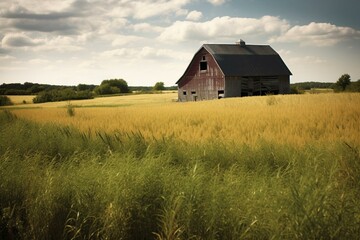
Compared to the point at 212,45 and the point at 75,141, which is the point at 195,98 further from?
the point at 75,141

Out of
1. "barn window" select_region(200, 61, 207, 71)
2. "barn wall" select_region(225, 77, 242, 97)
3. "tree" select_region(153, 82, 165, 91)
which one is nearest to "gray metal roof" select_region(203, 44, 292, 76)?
"barn wall" select_region(225, 77, 242, 97)

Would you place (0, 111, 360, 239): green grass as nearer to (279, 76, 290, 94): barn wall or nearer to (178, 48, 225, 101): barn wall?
(178, 48, 225, 101): barn wall

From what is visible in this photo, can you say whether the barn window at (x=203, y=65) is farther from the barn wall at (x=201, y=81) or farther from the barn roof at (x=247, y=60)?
the barn roof at (x=247, y=60)

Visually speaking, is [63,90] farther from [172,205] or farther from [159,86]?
[172,205]

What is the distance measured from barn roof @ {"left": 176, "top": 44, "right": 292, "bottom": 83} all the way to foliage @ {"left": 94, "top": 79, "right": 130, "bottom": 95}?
44.2 meters

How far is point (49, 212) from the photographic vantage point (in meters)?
4.22

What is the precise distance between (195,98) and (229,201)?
32.0 metres

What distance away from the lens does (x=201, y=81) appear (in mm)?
34781

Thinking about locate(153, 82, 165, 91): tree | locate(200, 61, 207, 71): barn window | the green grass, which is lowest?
the green grass

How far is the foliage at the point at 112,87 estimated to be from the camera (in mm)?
73688

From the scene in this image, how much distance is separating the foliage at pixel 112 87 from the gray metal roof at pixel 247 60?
44.4 m

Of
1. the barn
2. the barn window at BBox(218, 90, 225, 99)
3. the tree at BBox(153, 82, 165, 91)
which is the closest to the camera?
the barn window at BBox(218, 90, 225, 99)

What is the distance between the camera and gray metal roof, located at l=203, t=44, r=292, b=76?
33.1 meters

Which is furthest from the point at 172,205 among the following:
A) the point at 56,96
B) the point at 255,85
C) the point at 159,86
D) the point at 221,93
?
the point at 159,86
